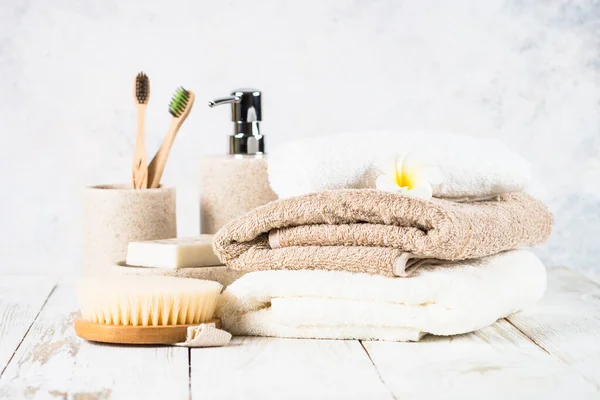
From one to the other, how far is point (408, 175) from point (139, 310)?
0.94 feet

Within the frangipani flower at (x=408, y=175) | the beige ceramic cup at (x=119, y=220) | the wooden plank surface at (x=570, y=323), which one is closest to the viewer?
the wooden plank surface at (x=570, y=323)

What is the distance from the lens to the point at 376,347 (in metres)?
0.76

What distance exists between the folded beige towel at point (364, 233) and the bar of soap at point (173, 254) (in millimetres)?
55

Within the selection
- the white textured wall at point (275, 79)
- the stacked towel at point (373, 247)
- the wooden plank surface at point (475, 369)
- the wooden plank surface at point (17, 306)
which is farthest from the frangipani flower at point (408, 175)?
the white textured wall at point (275, 79)

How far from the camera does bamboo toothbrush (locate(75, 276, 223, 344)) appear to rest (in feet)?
2.44

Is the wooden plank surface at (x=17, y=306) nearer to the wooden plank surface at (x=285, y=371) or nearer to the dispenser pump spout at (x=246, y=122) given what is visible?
A: the wooden plank surface at (x=285, y=371)

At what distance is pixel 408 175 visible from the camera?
83cm

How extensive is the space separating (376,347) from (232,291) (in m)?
0.15

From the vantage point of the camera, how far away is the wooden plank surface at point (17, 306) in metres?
0.79

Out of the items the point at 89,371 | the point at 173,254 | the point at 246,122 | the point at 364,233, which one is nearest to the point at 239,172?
the point at 246,122

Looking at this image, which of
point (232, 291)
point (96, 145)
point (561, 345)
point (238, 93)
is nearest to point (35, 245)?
point (96, 145)

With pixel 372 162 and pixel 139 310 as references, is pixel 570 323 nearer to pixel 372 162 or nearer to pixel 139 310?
pixel 372 162

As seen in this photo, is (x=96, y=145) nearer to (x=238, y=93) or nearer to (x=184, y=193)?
(x=184, y=193)

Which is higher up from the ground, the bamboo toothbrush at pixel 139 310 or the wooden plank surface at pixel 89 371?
the bamboo toothbrush at pixel 139 310
